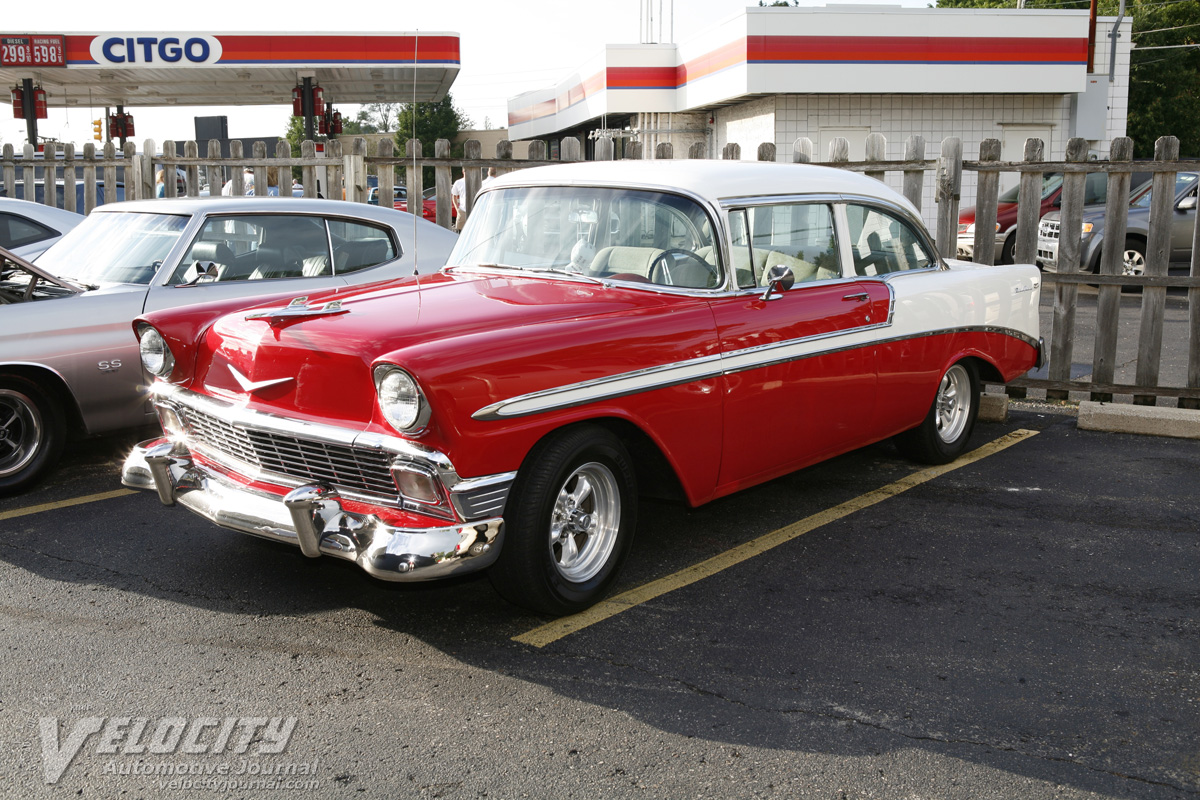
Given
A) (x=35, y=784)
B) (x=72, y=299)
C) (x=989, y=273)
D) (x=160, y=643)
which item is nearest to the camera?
(x=35, y=784)

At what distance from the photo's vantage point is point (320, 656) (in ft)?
12.3

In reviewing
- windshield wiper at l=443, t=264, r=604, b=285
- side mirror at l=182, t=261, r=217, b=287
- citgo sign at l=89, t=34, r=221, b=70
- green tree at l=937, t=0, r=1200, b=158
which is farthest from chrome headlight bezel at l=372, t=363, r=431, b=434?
green tree at l=937, t=0, r=1200, b=158

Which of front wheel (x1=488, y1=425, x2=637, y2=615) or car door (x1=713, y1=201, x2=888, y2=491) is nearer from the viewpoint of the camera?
front wheel (x1=488, y1=425, x2=637, y2=615)

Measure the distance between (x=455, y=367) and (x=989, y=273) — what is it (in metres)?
4.01

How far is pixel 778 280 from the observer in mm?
4648

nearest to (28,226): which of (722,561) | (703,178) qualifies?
(703,178)

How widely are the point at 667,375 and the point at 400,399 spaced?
3.78ft

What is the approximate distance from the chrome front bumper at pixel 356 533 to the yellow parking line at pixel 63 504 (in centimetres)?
191

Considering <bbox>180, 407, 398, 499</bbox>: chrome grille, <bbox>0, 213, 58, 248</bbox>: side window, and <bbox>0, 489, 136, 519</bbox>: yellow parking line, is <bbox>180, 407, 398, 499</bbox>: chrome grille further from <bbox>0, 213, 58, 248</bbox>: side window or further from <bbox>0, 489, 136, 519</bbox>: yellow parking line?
<bbox>0, 213, 58, 248</bbox>: side window

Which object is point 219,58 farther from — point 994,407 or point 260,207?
point 994,407

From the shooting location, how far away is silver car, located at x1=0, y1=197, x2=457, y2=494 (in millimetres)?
5566

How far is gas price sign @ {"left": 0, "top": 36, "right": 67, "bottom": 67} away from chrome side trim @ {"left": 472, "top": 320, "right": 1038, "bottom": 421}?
77.1 feet

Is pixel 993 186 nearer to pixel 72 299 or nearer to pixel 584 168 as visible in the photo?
pixel 584 168

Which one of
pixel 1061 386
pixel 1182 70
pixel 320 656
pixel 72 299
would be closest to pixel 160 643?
pixel 320 656
